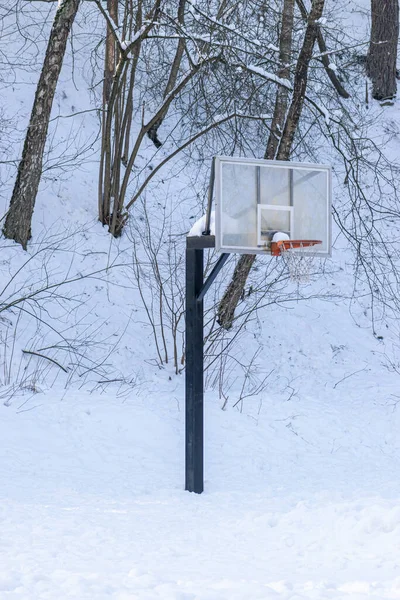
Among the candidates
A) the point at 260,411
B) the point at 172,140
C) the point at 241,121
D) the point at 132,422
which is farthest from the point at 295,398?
the point at 172,140

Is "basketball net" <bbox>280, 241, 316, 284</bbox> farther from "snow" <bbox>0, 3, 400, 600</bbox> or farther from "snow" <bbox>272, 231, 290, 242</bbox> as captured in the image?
"snow" <bbox>0, 3, 400, 600</bbox>

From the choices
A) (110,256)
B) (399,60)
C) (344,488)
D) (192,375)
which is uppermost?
(399,60)

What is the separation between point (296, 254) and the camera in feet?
20.7

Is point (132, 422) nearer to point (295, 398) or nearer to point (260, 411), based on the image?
point (260, 411)

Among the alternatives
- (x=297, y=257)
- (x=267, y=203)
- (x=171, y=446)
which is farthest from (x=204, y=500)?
(x=267, y=203)

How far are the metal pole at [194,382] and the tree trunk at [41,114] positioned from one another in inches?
195

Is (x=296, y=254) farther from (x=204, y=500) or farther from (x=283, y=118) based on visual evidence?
(x=283, y=118)

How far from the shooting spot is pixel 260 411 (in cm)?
904

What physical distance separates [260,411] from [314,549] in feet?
14.2

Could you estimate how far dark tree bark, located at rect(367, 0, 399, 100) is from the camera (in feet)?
55.8

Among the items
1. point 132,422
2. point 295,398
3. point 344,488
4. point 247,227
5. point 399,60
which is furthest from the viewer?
point 399,60

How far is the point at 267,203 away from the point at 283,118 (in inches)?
219

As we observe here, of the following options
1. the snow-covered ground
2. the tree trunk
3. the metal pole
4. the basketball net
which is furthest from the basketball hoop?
the tree trunk

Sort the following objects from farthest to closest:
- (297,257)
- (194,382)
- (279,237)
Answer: (194,382), (297,257), (279,237)
